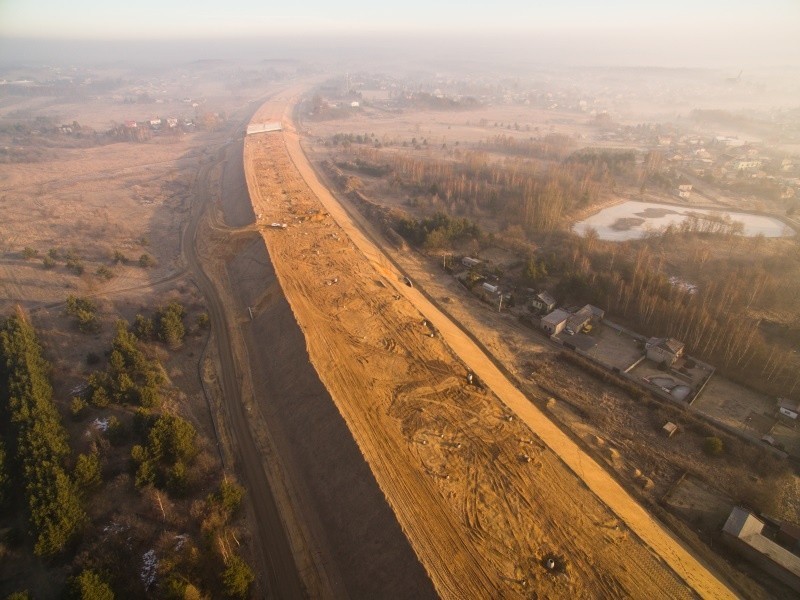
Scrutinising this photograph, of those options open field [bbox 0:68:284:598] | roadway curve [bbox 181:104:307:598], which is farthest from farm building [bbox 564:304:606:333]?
open field [bbox 0:68:284:598]

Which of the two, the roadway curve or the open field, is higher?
the open field

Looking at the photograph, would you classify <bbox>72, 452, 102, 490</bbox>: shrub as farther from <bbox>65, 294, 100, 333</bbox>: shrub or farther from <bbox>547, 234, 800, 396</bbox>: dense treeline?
<bbox>547, 234, 800, 396</bbox>: dense treeline

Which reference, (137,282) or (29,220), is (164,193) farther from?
(137,282)

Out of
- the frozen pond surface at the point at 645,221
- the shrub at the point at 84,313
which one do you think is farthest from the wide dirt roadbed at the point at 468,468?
the frozen pond surface at the point at 645,221

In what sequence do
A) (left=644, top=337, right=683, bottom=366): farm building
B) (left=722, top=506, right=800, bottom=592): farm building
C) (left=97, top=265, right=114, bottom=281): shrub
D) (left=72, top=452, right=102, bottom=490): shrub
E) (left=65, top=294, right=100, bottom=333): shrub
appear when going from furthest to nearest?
(left=97, top=265, right=114, bottom=281): shrub < (left=65, top=294, right=100, bottom=333): shrub < (left=644, top=337, right=683, bottom=366): farm building < (left=72, top=452, right=102, bottom=490): shrub < (left=722, top=506, right=800, bottom=592): farm building

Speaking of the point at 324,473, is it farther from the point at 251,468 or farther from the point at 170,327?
the point at 170,327

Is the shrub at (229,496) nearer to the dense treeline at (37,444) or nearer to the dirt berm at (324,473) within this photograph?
the dirt berm at (324,473)
